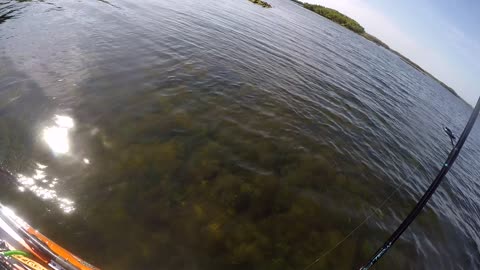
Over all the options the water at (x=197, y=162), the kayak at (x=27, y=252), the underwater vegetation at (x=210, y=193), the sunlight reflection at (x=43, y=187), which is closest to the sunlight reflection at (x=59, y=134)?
A: the water at (x=197, y=162)

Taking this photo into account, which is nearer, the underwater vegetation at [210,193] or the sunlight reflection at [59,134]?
the underwater vegetation at [210,193]

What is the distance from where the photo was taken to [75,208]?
5.69 m

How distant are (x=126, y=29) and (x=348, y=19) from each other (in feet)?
298

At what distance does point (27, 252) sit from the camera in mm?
4141

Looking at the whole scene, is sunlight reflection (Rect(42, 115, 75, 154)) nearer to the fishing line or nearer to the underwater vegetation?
the underwater vegetation

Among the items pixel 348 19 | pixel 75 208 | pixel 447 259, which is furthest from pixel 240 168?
pixel 348 19

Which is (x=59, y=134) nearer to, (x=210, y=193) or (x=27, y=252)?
(x=27, y=252)

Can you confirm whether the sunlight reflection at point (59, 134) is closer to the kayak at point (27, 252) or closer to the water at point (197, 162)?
the water at point (197, 162)

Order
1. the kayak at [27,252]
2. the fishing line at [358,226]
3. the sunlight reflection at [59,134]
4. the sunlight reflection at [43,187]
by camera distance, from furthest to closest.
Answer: the sunlight reflection at [59,134] < the fishing line at [358,226] < the sunlight reflection at [43,187] < the kayak at [27,252]

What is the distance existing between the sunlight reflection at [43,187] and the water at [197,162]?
32mm

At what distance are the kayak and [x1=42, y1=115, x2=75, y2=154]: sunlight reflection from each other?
285 centimetres

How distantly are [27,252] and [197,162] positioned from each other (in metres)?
4.31

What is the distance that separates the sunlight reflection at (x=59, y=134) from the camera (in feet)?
23.1

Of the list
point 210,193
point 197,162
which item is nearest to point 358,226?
point 210,193
